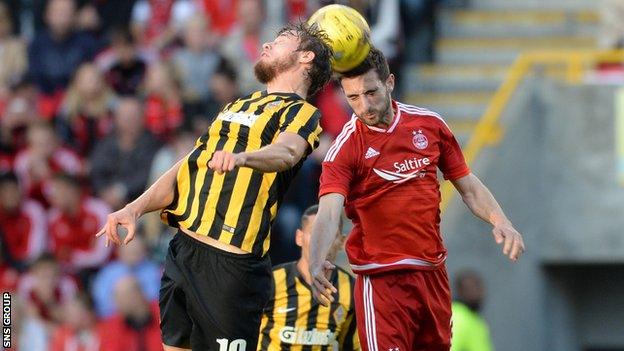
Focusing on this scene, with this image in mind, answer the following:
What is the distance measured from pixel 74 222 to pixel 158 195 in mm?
6531

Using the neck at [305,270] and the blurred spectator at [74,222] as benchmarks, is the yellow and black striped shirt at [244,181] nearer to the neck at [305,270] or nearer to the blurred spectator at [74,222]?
the neck at [305,270]

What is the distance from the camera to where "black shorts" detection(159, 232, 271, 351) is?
6617 mm

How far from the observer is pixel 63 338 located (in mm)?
12617

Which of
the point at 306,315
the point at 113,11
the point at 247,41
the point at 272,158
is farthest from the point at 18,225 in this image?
the point at 272,158

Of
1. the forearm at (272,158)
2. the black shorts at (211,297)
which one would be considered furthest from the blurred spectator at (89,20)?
the forearm at (272,158)

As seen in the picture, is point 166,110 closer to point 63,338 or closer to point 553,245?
point 63,338

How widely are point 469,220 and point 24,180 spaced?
13.6 feet

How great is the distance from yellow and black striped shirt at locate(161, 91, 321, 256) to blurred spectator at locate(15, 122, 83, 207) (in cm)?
688

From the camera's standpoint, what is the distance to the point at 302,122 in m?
6.57

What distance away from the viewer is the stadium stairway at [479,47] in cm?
1469

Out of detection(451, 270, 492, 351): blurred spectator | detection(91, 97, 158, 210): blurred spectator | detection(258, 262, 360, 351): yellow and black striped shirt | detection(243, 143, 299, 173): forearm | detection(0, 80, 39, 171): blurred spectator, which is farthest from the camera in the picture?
detection(0, 80, 39, 171): blurred spectator

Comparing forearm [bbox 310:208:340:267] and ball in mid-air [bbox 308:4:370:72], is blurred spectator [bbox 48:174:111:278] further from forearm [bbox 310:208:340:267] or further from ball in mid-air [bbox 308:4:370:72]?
forearm [bbox 310:208:340:267]

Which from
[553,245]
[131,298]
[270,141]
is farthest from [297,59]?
[553,245]

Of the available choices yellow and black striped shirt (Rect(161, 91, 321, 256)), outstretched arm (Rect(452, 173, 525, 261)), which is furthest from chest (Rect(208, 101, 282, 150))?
outstretched arm (Rect(452, 173, 525, 261))
